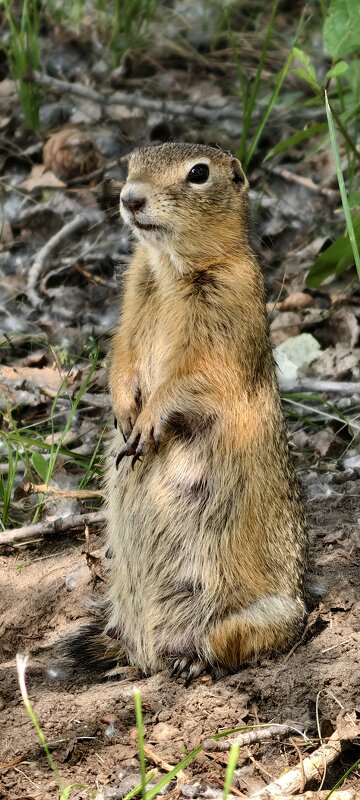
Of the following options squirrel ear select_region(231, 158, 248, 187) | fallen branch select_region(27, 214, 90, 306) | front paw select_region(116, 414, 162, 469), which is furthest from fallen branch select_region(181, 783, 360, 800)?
fallen branch select_region(27, 214, 90, 306)

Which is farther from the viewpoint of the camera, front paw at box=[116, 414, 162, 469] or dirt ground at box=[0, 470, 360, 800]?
front paw at box=[116, 414, 162, 469]

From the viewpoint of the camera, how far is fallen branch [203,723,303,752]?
3748 mm

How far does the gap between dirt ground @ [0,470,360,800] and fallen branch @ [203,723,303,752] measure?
0.03 meters

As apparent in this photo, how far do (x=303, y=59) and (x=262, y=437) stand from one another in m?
1.80

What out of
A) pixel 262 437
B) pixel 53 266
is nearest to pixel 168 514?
pixel 262 437

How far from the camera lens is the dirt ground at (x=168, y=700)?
3744 mm

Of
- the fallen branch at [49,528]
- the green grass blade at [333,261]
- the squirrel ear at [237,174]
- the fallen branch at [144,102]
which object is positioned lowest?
the fallen branch at [49,528]

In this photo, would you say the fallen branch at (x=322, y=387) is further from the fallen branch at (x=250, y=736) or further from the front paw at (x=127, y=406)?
the fallen branch at (x=250, y=736)

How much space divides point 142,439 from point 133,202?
97cm

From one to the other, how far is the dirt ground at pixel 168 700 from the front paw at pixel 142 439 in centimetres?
94

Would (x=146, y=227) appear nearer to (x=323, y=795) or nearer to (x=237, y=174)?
(x=237, y=174)

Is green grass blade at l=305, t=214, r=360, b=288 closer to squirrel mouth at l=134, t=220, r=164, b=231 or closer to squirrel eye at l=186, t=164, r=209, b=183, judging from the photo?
squirrel eye at l=186, t=164, r=209, b=183

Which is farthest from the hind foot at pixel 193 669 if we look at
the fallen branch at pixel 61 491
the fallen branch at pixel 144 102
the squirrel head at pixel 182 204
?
the fallen branch at pixel 144 102

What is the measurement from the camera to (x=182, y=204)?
14.9 feet
